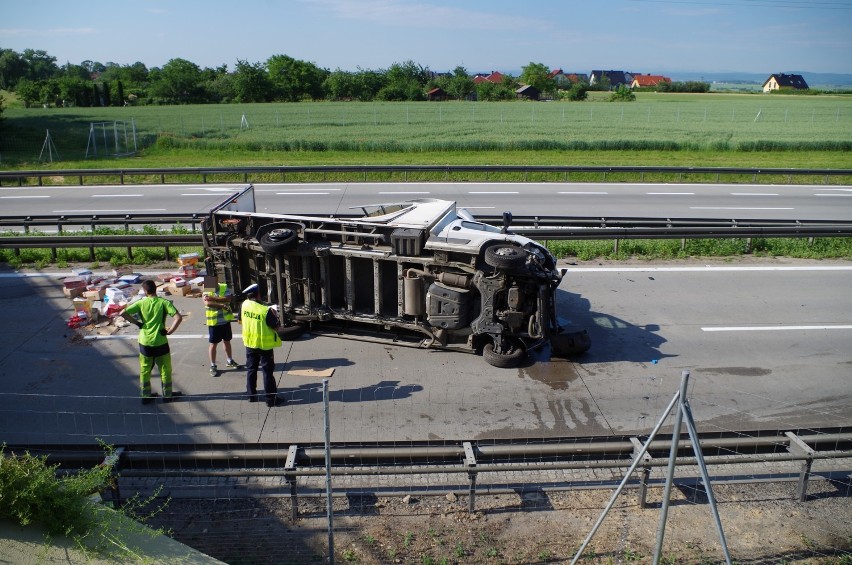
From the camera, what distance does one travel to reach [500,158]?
111ft

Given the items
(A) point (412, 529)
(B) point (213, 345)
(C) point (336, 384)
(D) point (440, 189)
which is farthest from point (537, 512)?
(D) point (440, 189)

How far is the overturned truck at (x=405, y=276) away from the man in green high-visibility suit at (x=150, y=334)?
210cm

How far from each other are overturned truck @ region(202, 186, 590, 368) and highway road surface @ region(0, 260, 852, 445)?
1.22ft

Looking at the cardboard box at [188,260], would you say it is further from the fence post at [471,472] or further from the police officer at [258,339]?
the fence post at [471,472]

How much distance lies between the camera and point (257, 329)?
8.85 m

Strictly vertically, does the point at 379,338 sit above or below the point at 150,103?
below

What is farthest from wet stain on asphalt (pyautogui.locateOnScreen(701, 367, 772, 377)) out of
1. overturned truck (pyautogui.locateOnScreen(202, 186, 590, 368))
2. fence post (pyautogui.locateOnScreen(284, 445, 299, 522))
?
fence post (pyautogui.locateOnScreen(284, 445, 299, 522))

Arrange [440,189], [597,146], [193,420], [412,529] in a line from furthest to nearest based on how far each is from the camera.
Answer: [597,146] → [440,189] → [193,420] → [412,529]

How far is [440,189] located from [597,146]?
14714 millimetres

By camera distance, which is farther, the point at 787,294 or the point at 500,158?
the point at 500,158

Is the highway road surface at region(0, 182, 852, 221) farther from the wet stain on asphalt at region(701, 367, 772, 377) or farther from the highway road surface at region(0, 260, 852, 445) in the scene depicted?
the wet stain on asphalt at region(701, 367, 772, 377)

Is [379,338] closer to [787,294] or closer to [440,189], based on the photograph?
[787,294]

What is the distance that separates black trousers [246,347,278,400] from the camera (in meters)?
8.96

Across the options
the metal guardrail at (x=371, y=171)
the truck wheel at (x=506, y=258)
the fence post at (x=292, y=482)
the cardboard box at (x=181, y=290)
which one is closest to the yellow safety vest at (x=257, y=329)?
the fence post at (x=292, y=482)
